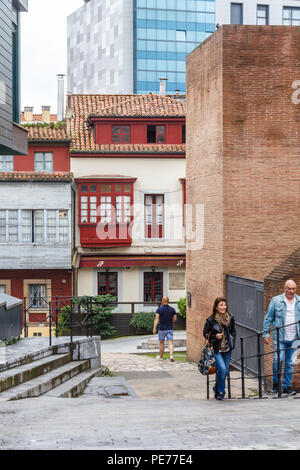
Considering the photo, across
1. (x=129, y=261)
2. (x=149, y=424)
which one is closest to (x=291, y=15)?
(x=129, y=261)

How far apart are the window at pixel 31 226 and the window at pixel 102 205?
106cm

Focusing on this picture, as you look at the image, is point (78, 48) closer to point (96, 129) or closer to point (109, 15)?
point (109, 15)

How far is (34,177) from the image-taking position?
32344 millimetres

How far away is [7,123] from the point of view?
17516 mm

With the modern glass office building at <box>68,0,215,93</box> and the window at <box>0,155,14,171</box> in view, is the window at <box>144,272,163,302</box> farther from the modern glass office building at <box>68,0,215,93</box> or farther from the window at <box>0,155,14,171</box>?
the modern glass office building at <box>68,0,215,93</box>

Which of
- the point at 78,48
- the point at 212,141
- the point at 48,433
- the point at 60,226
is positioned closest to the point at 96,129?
the point at 60,226

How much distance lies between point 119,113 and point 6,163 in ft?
20.0

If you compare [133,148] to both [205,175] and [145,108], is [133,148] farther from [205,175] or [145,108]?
[205,175]

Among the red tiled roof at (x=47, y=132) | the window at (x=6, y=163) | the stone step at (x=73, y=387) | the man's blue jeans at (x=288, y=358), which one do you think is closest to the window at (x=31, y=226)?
the window at (x=6, y=163)

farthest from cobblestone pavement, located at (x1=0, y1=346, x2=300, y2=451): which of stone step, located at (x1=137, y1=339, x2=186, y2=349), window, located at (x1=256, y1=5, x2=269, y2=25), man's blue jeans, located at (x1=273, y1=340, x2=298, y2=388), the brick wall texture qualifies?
window, located at (x1=256, y1=5, x2=269, y2=25)

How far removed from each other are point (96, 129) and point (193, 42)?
55881 millimetres

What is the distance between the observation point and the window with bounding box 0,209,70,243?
32.5 metres

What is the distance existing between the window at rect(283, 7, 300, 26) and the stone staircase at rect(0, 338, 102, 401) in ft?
240

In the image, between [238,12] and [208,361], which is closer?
[208,361]
